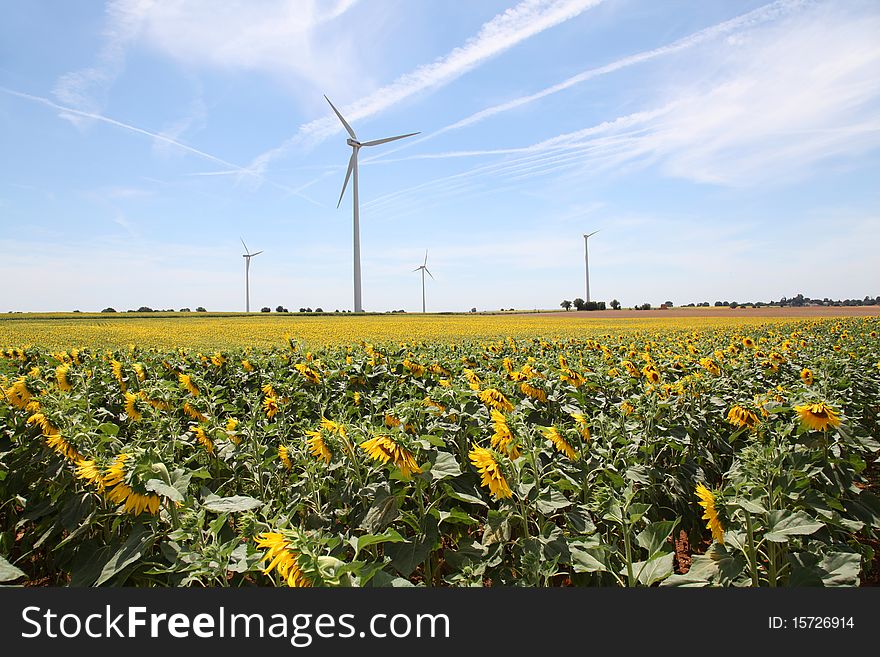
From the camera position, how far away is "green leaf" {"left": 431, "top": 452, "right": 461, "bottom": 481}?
270 centimetres

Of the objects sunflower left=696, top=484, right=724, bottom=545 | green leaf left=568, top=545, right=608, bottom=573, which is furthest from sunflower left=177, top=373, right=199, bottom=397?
sunflower left=696, top=484, right=724, bottom=545

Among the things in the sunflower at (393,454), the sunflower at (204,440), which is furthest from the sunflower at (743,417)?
the sunflower at (204,440)

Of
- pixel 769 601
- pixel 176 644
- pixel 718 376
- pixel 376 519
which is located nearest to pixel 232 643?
pixel 176 644

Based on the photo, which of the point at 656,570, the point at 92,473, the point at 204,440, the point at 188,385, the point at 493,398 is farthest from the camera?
the point at 188,385

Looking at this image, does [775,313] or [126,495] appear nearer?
[126,495]

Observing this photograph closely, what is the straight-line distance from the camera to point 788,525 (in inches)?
95.7

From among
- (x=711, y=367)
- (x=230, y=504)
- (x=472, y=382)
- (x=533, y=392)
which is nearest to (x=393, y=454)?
(x=230, y=504)

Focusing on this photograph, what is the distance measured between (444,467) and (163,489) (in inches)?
53.0

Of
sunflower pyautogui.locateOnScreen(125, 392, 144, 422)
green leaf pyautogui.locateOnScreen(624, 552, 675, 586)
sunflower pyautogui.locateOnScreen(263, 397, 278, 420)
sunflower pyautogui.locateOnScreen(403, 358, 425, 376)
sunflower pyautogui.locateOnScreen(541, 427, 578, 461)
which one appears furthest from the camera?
sunflower pyautogui.locateOnScreen(403, 358, 425, 376)

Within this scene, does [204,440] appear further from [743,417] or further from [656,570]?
[743,417]

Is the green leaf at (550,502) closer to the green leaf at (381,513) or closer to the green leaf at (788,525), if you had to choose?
the green leaf at (381,513)

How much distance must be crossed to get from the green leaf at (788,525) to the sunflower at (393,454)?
164 cm

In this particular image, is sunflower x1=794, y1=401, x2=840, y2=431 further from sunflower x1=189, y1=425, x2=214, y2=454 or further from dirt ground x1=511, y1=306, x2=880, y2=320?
dirt ground x1=511, y1=306, x2=880, y2=320

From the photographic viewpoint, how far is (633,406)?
472cm
